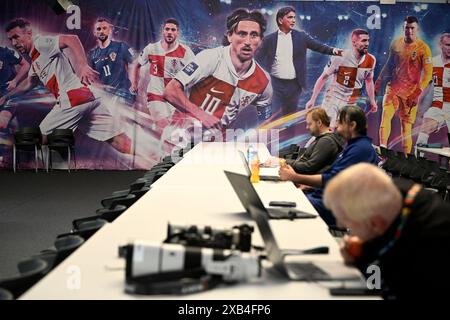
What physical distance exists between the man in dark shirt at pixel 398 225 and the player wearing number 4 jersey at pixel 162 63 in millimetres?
10322

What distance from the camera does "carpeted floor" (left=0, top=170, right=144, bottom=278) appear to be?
5777 millimetres

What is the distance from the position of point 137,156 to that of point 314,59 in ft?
13.5

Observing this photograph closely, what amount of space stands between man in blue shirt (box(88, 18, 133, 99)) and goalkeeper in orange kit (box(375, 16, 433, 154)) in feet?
16.8

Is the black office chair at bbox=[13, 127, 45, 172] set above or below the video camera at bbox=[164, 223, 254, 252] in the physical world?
above

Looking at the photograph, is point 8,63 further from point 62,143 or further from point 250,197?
point 250,197

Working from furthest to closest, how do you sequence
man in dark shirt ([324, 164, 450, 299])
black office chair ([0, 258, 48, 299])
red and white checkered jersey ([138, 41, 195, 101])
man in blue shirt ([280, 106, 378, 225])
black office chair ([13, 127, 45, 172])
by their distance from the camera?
1. red and white checkered jersey ([138, 41, 195, 101])
2. black office chair ([13, 127, 45, 172])
3. man in blue shirt ([280, 106, 378, 225])
4. black office chair ([0, 258, 48, 299])
5. man in dark shirt ([324, 164, 450, 299])

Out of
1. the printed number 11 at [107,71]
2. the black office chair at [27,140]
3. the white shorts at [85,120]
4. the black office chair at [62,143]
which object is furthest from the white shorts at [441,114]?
the black office chair at [27,140]

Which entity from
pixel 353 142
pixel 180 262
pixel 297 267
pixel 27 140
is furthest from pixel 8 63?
pixel 180 262

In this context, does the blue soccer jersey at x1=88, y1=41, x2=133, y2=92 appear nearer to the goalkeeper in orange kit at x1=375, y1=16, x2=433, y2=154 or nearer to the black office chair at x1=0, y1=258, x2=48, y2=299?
the goalkeeper in orange kit at x1=375, y1=16, x2=433, y2=154

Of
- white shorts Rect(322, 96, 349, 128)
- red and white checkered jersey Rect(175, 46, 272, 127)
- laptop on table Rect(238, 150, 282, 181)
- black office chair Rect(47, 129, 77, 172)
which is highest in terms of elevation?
red and white checkered jersey Rect(175, 46, 272, 127)

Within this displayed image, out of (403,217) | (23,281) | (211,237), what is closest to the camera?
(403,217)

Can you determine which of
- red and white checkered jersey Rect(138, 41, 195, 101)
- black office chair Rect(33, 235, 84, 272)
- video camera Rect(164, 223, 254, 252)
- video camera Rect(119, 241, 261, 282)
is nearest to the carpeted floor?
red and white checkered jersey Rect(138, 41, 195, 101)

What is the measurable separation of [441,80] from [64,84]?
7658 millimetres

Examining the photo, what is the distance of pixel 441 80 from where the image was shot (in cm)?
1202
